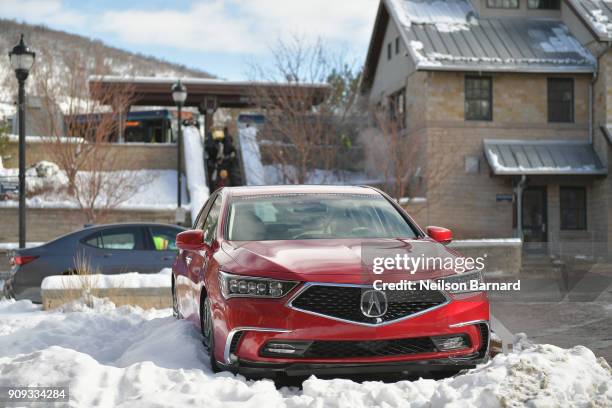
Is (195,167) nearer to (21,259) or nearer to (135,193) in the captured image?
(135,193)

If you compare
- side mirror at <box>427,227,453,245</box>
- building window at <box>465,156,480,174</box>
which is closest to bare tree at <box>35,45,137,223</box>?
building window at <box>465,156,480,174</box>

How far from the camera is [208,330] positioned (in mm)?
6758

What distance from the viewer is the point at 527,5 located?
104 ft

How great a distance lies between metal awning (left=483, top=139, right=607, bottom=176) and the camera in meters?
27.7

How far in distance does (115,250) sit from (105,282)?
2.21 m

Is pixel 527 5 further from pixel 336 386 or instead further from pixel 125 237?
pixel 336 386

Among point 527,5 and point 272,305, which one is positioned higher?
point 527,5

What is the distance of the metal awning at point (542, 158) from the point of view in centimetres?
2773

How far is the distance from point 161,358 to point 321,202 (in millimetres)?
2049

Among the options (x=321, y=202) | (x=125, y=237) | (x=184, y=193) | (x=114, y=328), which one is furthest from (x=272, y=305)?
(x=184, y=193)

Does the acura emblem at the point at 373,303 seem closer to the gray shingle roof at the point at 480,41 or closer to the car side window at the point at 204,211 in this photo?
the car side window at the point at 204,211

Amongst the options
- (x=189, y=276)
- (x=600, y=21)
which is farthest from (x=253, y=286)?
(x=600, y=21)

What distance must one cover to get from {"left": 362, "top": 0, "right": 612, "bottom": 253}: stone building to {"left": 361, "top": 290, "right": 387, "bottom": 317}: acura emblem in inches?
897

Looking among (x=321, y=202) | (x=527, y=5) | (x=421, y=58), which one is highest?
(x=527, y=5)
